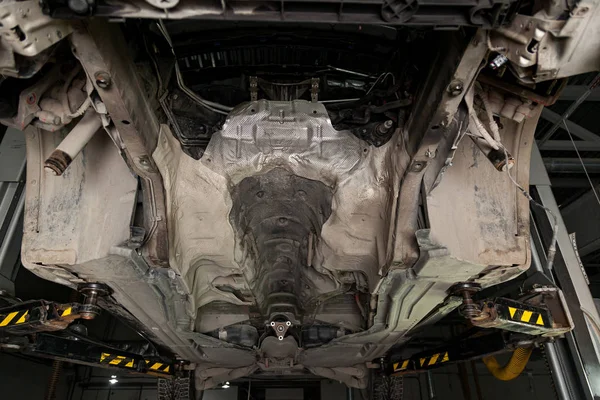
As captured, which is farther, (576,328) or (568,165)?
(568,165)

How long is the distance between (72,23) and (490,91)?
152cm

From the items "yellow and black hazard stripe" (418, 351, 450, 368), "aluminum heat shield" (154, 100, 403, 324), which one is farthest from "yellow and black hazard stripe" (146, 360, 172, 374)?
"yellow and black hazard stripe" (418, 351, 450, 368)

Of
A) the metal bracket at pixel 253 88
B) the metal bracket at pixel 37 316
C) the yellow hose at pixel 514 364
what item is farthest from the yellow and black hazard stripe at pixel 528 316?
the metal bracket at pixel 37 316

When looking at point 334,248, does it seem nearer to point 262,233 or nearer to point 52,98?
point 262,233

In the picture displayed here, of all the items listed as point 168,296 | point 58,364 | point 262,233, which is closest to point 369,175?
point 262,233

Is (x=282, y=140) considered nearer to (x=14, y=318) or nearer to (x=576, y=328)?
(x=14, y=318)

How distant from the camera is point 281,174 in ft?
7.00

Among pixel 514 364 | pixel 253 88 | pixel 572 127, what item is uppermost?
pixel 572 127

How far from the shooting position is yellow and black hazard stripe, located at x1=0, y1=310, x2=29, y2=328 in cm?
224

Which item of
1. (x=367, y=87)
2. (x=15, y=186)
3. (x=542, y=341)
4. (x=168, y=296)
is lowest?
(x=542, y=341)

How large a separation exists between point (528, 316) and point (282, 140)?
5.39ft

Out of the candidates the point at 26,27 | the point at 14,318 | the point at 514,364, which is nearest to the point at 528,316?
the point at 514,364

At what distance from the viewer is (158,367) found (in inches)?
137

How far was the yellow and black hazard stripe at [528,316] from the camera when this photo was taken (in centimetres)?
227
